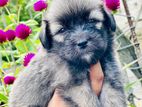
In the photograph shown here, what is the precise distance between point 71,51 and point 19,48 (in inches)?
54.4

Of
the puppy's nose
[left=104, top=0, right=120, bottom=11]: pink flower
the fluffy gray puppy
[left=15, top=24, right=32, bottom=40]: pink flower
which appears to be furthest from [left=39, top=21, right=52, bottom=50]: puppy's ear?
[left=104, top=0, right=120, bottom=11]: pink flower

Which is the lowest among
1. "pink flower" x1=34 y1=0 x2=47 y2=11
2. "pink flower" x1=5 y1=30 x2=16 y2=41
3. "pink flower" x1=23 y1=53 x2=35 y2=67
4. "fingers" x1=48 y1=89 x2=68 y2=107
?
"fingers" x1=48 y1=89 x2=68 y2=107

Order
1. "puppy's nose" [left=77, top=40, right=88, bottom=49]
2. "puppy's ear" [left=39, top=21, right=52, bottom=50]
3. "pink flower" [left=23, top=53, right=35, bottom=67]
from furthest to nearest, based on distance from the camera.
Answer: "pink flower" [left=23, top=53, right=35, bottom=67]
"puppy's ear" [left=39, top=21, right=52, bottom=50]
"puppy's nose" [left=77, top=40, right=88, bottom=49]

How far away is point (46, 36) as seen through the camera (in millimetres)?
3615

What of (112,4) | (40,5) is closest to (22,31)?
(40,5)

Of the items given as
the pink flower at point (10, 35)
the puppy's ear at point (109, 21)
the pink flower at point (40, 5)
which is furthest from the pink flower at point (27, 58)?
the puppy's ear at point (109, 21)

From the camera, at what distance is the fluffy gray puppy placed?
3486 millimetres

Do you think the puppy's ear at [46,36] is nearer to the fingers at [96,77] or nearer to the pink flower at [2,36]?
the fingers at [96,77]

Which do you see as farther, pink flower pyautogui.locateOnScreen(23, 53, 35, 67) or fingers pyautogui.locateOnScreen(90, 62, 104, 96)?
pink flower pyautogui.locateOnScreen(23, 53, 35, 67)

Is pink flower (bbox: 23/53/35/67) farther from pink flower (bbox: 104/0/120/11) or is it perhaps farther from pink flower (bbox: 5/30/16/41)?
pink flower (bbox: 104/0/120/11)

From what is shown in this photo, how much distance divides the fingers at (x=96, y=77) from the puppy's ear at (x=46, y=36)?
1.09ft

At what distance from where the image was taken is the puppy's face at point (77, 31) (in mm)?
3438

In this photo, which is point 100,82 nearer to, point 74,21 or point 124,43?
point 74,21

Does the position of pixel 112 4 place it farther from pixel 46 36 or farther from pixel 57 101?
pixel 57 101
